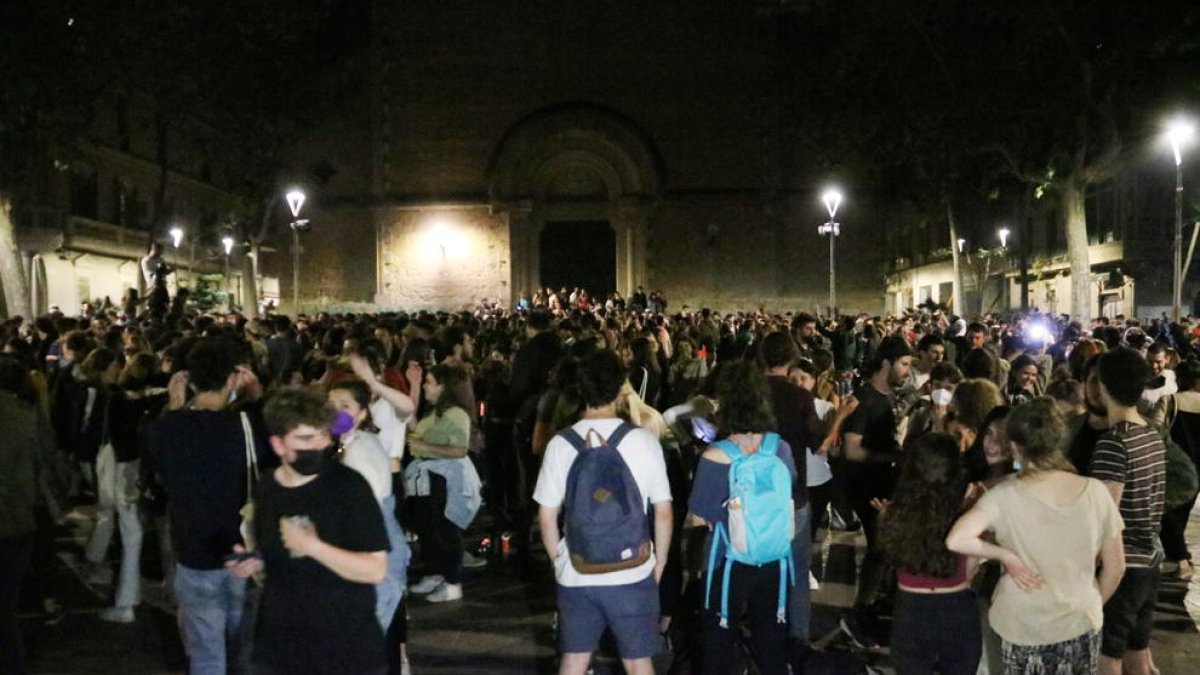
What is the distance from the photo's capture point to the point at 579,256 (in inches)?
1574

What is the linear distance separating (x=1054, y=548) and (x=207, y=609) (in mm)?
3363

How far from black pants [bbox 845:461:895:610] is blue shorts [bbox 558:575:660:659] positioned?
2.36 metres

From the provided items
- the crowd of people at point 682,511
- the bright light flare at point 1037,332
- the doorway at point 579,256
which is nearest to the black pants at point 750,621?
the crowd of people at point 682,511

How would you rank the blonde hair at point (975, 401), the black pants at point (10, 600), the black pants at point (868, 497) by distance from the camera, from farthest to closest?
1. the black pants at point (868, 497)
2. the blonde hair at point (975, 401)
3. the black pants at point (10, 600)

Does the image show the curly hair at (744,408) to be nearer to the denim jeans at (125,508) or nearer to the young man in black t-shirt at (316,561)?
the young man in black t-shirt at (316,561)

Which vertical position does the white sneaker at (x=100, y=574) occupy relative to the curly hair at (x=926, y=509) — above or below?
below

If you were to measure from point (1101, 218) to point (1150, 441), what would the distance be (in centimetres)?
3539

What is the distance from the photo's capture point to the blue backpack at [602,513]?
15.5 ft

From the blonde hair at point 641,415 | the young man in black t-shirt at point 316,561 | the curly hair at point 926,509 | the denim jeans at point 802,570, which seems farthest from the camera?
the blonde hair at point 641,415

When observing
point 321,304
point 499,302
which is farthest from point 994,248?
point 321,304

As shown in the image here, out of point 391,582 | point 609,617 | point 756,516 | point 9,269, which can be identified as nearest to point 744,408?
point 756,516

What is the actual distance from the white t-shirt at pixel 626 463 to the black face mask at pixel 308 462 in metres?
1.11

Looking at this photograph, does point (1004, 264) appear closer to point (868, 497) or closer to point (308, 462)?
point (868, 497)

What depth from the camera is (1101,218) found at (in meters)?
37.6
